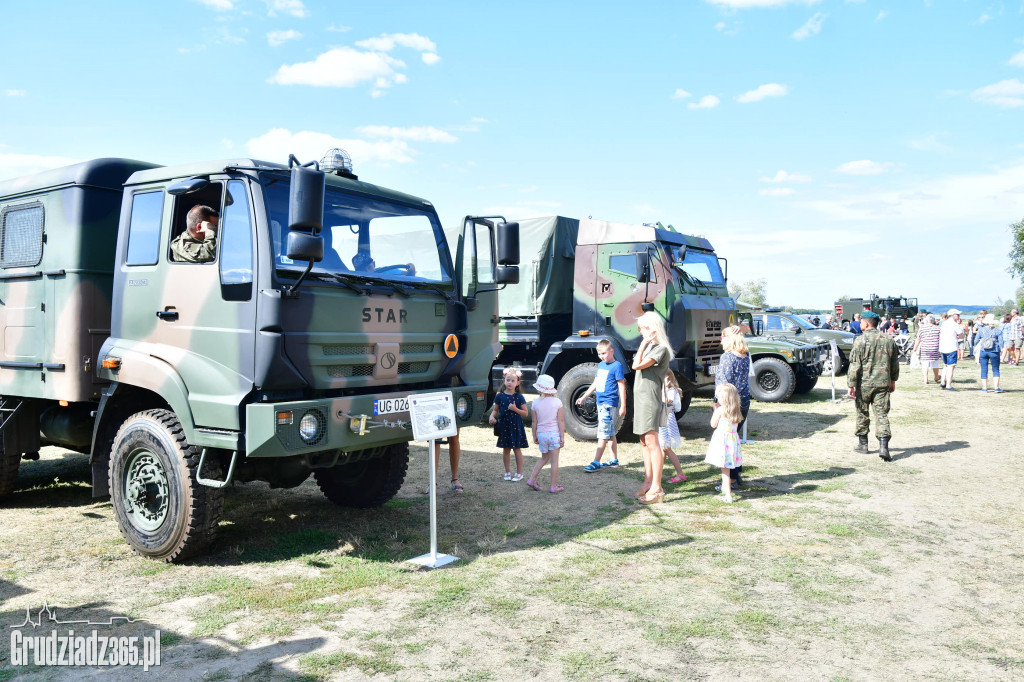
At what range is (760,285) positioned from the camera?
93.8 m

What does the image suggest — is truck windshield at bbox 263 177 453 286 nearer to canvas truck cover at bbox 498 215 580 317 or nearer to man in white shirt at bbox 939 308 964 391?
canvas truck cover at bbox 498 215 580 317

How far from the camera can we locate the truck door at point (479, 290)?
5.81 m

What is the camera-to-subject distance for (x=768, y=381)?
47.8ft

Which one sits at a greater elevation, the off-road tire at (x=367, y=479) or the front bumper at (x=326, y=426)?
the front bumper at (x=326, y=426)

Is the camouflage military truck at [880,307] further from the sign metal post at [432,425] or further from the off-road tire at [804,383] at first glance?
the sign metal post at [432,425]

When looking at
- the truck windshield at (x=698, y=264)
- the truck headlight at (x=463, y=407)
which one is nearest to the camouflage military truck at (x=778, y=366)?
the truck windshield at (x=698, y=264)

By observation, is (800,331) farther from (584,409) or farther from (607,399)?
(607,399)

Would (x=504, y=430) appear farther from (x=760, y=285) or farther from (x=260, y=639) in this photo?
(x=760, y=285)

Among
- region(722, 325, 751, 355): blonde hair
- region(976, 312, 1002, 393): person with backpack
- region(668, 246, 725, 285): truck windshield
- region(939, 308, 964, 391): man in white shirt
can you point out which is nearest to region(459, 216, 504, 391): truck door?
region(722, 325, 751, 355): blonde hair

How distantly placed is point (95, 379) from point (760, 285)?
313ft

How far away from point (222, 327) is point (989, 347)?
56.6 feet

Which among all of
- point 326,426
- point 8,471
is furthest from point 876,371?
point 8,471

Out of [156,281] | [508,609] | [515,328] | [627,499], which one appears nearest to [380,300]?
[156,281]

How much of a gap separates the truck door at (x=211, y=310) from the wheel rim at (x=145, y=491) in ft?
2.32
